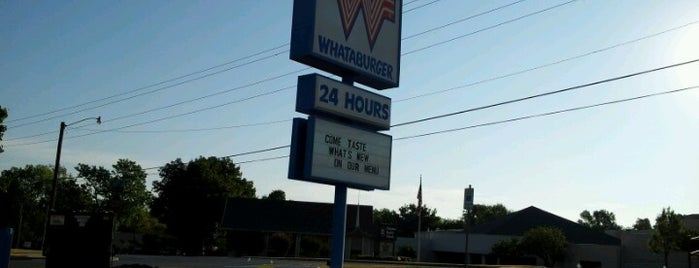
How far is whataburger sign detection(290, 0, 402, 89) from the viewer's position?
56.4 ft

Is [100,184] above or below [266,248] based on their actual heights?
above

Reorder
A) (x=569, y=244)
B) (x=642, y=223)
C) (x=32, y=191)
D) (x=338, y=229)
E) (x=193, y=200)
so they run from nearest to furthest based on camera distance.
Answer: (x=338, y=229)
(x=569, y=244)
(x=193, y=200)
(x=32, y=191)
(x=642, y=223)

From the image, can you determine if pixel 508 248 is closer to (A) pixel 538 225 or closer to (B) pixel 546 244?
(B) pixel 546 244

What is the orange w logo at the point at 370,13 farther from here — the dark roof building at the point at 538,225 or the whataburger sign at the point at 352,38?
the dark roof building at the point at 538,225

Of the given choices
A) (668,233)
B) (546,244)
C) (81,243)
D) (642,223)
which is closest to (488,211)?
(642,223)

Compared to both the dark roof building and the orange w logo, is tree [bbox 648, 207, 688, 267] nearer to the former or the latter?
the dark roof building

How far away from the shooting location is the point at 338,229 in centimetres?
1870

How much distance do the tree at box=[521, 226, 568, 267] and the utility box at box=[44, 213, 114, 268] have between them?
53.9 metres

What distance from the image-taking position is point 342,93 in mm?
17953

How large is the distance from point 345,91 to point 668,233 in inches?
2015

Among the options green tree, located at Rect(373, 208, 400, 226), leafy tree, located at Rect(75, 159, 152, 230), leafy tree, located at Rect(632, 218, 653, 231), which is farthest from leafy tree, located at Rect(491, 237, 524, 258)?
leafy tree, located at Rect(632, 218, 653, 231)

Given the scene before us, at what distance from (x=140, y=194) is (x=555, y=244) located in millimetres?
60565

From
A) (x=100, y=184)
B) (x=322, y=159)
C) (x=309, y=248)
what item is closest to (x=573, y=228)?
(x=309, y=248)

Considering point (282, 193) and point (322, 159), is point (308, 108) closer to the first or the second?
point (322, 159)
